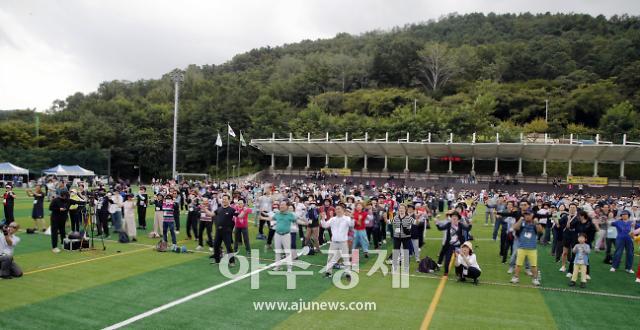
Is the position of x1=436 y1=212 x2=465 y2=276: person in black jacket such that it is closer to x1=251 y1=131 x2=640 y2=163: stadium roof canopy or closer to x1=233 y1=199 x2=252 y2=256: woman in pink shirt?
x1=233 y1=199 x2=252 y2=256: woman in pink shirt

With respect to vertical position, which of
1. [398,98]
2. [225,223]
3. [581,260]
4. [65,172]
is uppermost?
[398,98]

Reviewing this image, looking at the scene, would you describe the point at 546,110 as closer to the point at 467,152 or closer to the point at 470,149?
the point at 467,152

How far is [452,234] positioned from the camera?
11461mm

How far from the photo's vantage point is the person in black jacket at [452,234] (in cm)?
1133

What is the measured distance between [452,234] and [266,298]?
490 cm

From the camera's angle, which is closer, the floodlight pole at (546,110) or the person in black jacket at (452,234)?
the person in black jacket at (452,234)

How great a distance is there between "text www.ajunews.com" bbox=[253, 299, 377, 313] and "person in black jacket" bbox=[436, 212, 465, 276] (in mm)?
3265

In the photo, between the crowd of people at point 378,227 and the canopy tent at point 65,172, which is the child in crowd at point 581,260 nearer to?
the crowd of people at point 378,227

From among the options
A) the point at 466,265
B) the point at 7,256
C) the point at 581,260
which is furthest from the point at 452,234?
the point at 7,256

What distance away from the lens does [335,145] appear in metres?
63.1

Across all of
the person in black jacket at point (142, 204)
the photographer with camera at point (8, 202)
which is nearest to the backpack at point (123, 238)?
the person in black jacket at point (142, 204)

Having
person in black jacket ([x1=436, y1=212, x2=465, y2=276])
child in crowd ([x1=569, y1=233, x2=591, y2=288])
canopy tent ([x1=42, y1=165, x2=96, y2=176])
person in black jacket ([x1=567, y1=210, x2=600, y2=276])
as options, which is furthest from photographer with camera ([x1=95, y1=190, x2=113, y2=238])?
canopy tent ([x1=42, y1=165, x2=96, y2=176])

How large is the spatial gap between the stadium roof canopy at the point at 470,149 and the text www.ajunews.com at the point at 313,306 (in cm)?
4974

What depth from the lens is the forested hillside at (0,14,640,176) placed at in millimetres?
71875
